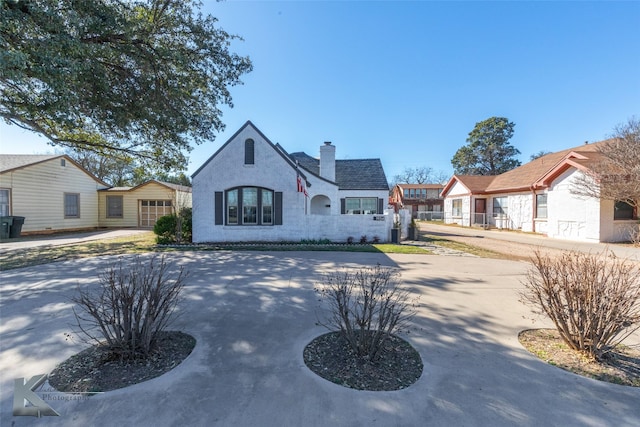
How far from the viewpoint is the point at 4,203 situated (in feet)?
50.4

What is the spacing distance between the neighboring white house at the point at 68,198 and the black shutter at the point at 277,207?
488 cm

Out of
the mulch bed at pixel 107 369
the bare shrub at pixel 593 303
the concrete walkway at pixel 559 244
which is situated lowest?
the concrete walkway at pixel 559 244

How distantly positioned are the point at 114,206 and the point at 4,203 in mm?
6217

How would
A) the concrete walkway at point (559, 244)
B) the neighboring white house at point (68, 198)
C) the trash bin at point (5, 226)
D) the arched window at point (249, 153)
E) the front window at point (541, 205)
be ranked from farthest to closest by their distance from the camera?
the front window at point (541, 205) < the neighboring white house at point (68, 198) < the trash bin at point (5, 226) < the arched window at point (249, 153) < the concrete walkway at point (559, 244)

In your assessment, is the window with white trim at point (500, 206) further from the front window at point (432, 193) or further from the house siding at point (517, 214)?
the front window at point (432, 193)

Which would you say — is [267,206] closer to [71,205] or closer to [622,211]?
[71,205]

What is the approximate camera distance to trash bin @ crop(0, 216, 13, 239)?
14.5 m

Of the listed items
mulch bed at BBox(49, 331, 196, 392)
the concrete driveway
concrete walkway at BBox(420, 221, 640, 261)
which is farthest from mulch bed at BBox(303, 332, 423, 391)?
concrete walkway at BBox(420, 221, 640, 261)

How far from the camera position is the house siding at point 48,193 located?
52.0 feet

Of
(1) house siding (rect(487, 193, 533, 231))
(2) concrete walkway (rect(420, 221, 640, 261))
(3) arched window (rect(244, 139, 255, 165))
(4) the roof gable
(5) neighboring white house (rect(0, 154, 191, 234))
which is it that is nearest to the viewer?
(2) concrete walkway (rect(420, 221, 640, 261))

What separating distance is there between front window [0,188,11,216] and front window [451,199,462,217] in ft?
111

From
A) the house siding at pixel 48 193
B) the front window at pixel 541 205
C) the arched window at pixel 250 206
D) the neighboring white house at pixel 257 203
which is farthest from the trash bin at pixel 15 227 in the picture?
the front window at pixel 541 205

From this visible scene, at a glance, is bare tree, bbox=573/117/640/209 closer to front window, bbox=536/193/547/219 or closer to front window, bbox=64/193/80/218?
front window, bbox=536/193/547/219

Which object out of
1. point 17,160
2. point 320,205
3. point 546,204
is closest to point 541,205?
point 546,204
